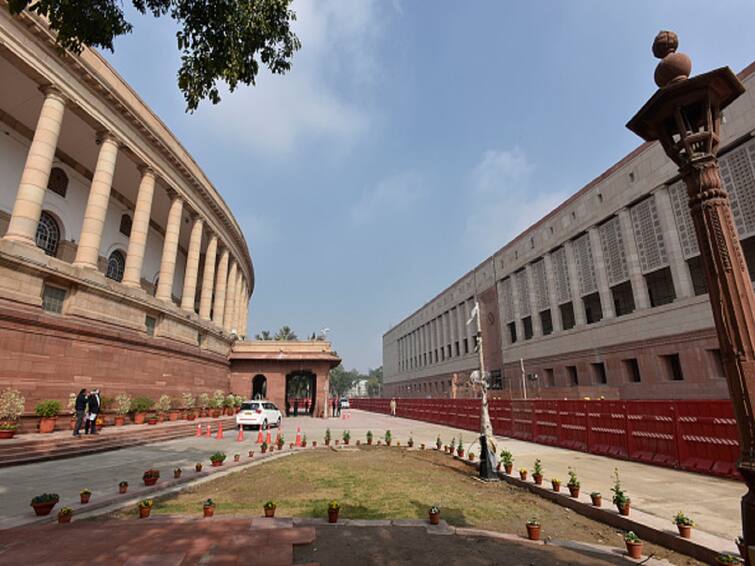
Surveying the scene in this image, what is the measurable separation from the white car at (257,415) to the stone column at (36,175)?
1327 cm

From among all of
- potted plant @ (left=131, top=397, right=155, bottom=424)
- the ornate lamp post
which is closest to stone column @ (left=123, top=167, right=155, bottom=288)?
potted plant @ (left=131, top=397, right=155, bottom=424)

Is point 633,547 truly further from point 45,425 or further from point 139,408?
point 139,408

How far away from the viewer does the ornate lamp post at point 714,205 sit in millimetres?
3455

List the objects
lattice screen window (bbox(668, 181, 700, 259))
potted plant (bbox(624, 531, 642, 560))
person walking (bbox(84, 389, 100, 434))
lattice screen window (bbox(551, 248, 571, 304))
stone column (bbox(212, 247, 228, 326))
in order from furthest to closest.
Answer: lattice screen window (bbox(551, 248, 571, 304)) < stone column (bbox(212, 247, 228, 326)) < lattice screen window (bbox(668, 181, 700, 259)) < person walking (bbox(84, 389, 100, 434)) < potted plant (bbox(624, 531, 642, 560))

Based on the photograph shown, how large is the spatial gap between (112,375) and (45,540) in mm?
15388

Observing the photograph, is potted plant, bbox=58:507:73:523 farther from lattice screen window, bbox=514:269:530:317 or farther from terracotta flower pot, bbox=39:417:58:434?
lattice screen window, bbox=514:269:530:317

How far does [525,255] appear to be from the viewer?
143 feet

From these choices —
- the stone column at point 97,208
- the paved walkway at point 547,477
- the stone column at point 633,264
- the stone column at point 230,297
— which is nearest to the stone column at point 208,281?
the stone column at point 230,297

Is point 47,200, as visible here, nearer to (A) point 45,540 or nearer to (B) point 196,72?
(B) point 196,72

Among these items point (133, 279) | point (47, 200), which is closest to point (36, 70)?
point (47, 200)

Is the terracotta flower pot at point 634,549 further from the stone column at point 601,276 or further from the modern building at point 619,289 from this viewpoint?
the stone column at point 601,276

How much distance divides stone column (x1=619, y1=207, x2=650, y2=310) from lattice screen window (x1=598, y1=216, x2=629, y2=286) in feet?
1.80

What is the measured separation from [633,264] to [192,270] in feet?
106

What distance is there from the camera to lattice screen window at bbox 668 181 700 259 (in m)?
25.7
